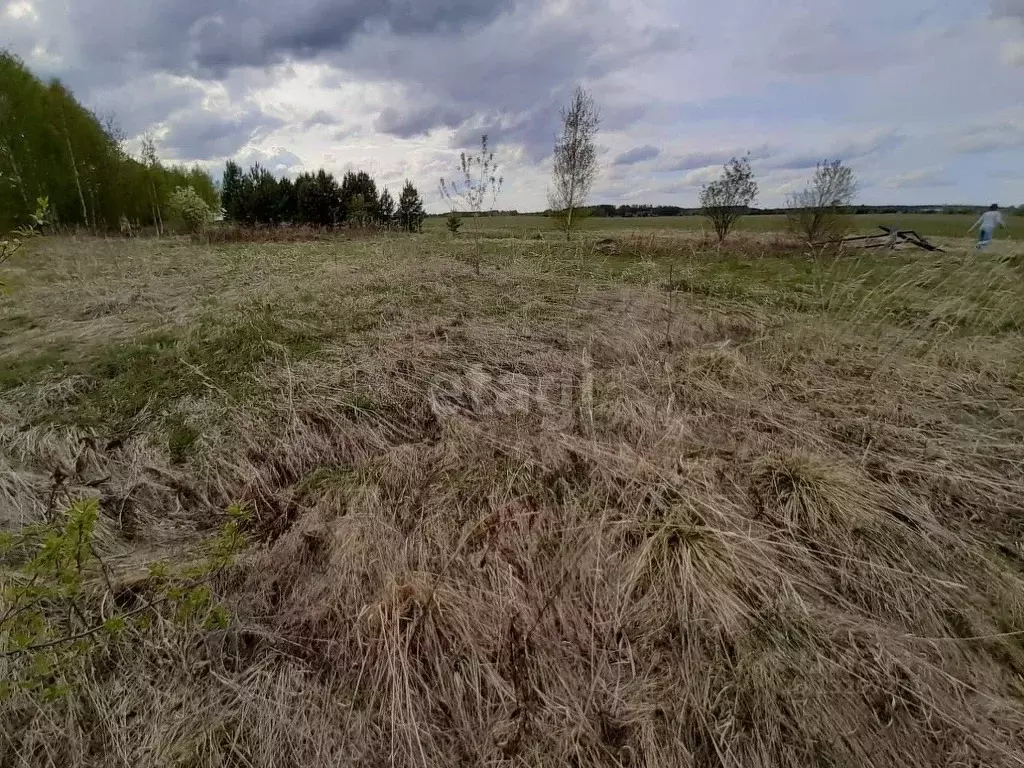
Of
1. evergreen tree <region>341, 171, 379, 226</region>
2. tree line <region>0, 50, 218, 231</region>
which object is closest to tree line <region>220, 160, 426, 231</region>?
evergreen tree <region>341, 171, 379, 226</region>

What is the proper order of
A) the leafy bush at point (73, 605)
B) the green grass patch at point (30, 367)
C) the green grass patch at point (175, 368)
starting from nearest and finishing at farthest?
the leafy bush at point (73, 605) < the green grass patch at point (175, 368) < the green grass patch at point (30, 367)

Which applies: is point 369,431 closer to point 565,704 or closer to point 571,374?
point 571,374

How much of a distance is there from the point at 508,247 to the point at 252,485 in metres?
8.70

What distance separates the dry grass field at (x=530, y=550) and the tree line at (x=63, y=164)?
14.5 metres

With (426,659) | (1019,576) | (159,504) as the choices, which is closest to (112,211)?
(159,504)

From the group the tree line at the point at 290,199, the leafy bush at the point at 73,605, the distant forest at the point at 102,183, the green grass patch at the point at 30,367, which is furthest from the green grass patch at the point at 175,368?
the tree line at the point at 290,199

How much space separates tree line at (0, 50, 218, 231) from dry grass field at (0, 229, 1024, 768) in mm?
14491

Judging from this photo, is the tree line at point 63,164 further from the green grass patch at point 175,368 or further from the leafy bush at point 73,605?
the leafy bush at point 73,605

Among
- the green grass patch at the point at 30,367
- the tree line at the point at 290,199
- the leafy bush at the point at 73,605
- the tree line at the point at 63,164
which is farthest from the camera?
the tree line at the point at 290,199

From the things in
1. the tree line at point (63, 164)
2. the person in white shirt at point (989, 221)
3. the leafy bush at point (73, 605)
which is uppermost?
the tree line at point (63, 164)

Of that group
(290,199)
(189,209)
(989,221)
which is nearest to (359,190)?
(290,199)

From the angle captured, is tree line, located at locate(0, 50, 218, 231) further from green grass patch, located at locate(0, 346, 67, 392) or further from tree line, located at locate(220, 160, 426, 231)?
green grass patch, located at locate(0, 346, 67, 392)

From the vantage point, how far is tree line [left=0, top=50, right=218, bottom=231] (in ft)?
56.1

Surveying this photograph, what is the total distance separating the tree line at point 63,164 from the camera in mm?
17094
